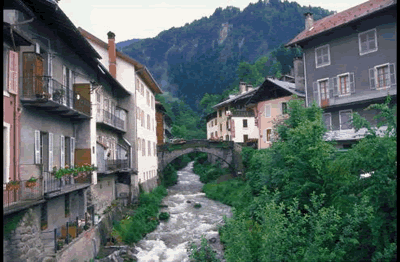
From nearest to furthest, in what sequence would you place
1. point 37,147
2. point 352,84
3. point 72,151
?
point 37,147 → point 72,151 → point 352,84

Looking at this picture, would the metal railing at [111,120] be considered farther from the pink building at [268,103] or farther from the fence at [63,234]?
the pink building at [268,103]

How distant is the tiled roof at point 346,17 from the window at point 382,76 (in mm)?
3588

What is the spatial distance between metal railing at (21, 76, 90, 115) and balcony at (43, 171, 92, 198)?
2970mm

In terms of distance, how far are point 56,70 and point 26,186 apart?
607 cm

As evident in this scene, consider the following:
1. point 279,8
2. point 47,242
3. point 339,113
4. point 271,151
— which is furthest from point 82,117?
point 279,8

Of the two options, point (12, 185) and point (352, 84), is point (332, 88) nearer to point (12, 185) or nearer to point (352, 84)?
point (352, 84)

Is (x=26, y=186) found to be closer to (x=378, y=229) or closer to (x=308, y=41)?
(x=378, y=229)

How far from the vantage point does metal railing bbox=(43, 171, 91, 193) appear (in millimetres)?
13307

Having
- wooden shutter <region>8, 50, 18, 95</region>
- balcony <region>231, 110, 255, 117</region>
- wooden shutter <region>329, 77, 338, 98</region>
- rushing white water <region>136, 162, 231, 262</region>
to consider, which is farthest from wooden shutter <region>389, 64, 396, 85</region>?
balcony <region>231, 110, 255, 117</region>

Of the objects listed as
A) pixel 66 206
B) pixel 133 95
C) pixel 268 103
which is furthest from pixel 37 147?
pixel 268 103

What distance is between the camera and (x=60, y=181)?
14219mm

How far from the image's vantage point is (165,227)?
25.0 meters

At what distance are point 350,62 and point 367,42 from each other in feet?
5.57

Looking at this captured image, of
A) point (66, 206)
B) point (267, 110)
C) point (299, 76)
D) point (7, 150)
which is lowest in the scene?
point (66, 206)
